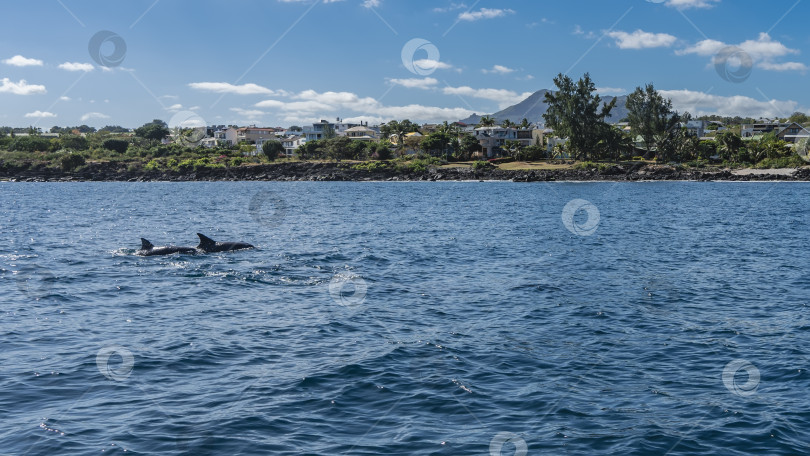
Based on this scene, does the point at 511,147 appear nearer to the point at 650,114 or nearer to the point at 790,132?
the point at 650,114

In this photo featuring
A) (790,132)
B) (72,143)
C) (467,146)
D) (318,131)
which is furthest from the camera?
(318,131)

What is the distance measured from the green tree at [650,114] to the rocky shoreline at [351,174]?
12116 mm

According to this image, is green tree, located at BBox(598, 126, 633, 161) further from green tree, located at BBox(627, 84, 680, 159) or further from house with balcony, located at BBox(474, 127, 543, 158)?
house with balcony, located at BBox(474, 127, 543, 158)

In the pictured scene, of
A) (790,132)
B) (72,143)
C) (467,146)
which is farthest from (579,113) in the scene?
(72,143)

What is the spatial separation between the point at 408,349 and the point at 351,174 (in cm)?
12344

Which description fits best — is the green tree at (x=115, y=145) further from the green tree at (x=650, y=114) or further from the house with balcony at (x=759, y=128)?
the house with balcony at (x=759, y=128)

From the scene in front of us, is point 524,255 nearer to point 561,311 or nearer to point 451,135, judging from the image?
point 561,311

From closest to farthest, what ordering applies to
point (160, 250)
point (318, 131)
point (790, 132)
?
point (160, 250) < point (790, 132) < point (318, 131)

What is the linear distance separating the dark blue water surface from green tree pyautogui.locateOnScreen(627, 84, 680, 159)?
104539 millimetres

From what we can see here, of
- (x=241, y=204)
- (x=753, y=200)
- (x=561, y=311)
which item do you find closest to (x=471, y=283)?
(x=561, y=311)

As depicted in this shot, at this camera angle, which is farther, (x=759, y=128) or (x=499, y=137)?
(x=759, y=128)

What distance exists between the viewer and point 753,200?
73.6 meters

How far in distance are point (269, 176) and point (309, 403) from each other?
13588 centimetres

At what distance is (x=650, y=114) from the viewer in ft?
442
